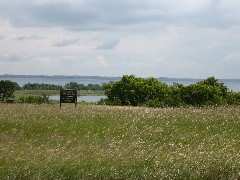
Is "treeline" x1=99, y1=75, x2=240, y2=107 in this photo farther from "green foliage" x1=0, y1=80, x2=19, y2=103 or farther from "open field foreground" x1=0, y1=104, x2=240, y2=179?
"open field foreground" x1=0, y1=104, x2=240, y2=179

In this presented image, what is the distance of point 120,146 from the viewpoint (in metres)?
12.5

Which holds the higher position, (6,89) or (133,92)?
(133,92)

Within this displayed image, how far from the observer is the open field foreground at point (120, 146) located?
9.88 metres

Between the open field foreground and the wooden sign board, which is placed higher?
the wooden sign board

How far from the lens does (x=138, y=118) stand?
19.5m

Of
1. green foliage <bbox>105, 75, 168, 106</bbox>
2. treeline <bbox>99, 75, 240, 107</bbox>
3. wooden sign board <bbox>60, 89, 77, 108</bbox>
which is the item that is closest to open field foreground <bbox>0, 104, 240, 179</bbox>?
wooden sign board <bbox>60, 89, 77, 108</bbox>

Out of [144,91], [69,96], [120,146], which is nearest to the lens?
[120,146]

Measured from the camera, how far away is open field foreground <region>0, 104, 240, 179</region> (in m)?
9.88

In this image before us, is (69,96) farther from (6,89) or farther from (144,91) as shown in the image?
(6,89)

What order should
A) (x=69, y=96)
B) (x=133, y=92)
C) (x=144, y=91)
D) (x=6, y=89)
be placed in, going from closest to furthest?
(x=69, y=96)
(x=133, y=92)
(x=144, y=91)
(x=6, y=89)

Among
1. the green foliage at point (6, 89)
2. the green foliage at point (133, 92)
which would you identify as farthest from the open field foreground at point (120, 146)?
the green foliage at point (6, 89)

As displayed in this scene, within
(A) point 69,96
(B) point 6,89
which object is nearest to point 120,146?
(A) point 69,96

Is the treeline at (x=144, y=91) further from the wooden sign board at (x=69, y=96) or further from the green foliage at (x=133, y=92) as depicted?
the wooden sign board at (x=69, y=96)

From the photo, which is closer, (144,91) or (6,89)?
(144,91)
